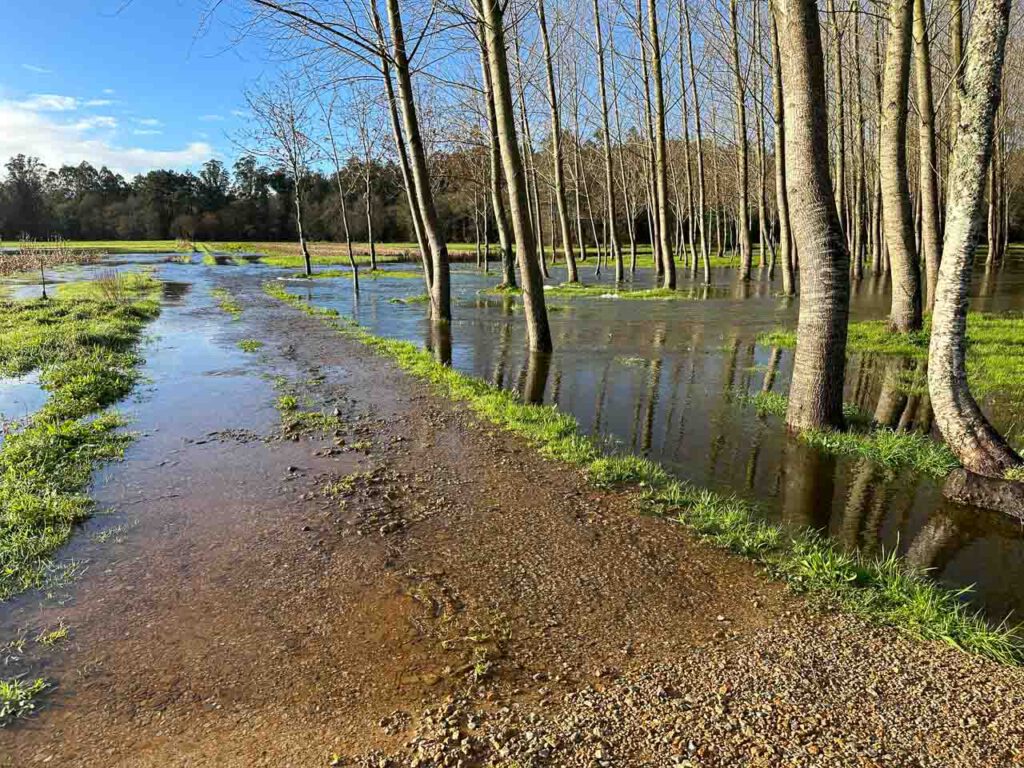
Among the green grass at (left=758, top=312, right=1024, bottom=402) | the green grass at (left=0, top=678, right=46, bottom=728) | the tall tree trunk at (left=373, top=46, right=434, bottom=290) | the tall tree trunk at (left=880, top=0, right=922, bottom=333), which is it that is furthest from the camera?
the tall tree trunk at (left=373, top=46, right=434, bottom=290)

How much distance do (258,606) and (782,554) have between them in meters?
→ 3.20

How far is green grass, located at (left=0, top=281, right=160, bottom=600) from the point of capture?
424 cm

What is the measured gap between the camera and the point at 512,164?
32.7 ft

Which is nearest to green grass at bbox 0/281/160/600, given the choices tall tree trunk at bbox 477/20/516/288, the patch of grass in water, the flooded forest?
the flooded forest

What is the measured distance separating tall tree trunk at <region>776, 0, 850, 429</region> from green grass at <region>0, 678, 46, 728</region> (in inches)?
243

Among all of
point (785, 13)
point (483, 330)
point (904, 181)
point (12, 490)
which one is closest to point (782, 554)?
point (785, 13)

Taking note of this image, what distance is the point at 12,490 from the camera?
4.95 m

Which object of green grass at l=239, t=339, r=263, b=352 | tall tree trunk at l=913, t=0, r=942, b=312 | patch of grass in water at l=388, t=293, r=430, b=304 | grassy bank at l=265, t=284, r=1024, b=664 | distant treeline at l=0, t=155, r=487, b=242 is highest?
distant treeline at l=0, t=155, r=487, b=242

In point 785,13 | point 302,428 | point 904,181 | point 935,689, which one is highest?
point 785,13

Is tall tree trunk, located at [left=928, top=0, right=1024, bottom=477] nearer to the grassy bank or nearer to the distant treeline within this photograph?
the grassy bank

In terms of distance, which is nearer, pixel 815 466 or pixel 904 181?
pixel 815 466

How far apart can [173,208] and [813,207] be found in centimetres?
9734

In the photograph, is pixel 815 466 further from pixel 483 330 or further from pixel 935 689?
pixel 483 330

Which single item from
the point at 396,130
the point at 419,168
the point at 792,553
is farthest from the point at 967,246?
the point at 396,130
